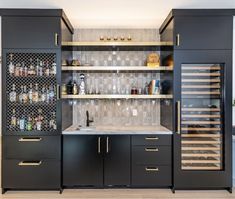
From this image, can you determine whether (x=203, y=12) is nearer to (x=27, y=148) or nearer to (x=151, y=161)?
(x=151, y=161)

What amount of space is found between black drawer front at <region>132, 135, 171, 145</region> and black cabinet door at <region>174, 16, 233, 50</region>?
1.27 m

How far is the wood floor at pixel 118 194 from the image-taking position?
325cm

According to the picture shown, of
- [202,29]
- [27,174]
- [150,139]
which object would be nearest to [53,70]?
[27,174]

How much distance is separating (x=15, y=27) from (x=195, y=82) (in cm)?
259

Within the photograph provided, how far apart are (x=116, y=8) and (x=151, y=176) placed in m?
2.38

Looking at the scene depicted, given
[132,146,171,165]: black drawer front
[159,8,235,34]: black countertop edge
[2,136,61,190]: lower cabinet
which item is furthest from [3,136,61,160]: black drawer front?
[159,8,235,34]: black countertop edge

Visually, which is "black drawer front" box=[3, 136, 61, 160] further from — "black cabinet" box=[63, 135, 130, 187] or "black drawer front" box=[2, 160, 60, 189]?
"black cabinet" box=[63, 135, 130, 187]

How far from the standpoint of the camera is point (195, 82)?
3430 millimetres

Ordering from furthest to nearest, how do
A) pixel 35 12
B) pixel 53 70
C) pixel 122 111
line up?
pixel 122 111 < pixel 53 70 < pixel 35 12

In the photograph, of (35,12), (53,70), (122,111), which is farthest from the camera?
(122,111)

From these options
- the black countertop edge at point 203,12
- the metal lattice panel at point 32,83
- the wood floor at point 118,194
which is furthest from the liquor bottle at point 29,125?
the black countertop edge at point 203,12

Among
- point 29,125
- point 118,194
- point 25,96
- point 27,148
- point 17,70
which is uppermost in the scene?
point 17,70

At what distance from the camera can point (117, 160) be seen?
3.46 metres

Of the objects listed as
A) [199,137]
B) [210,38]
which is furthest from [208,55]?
[199,137]
